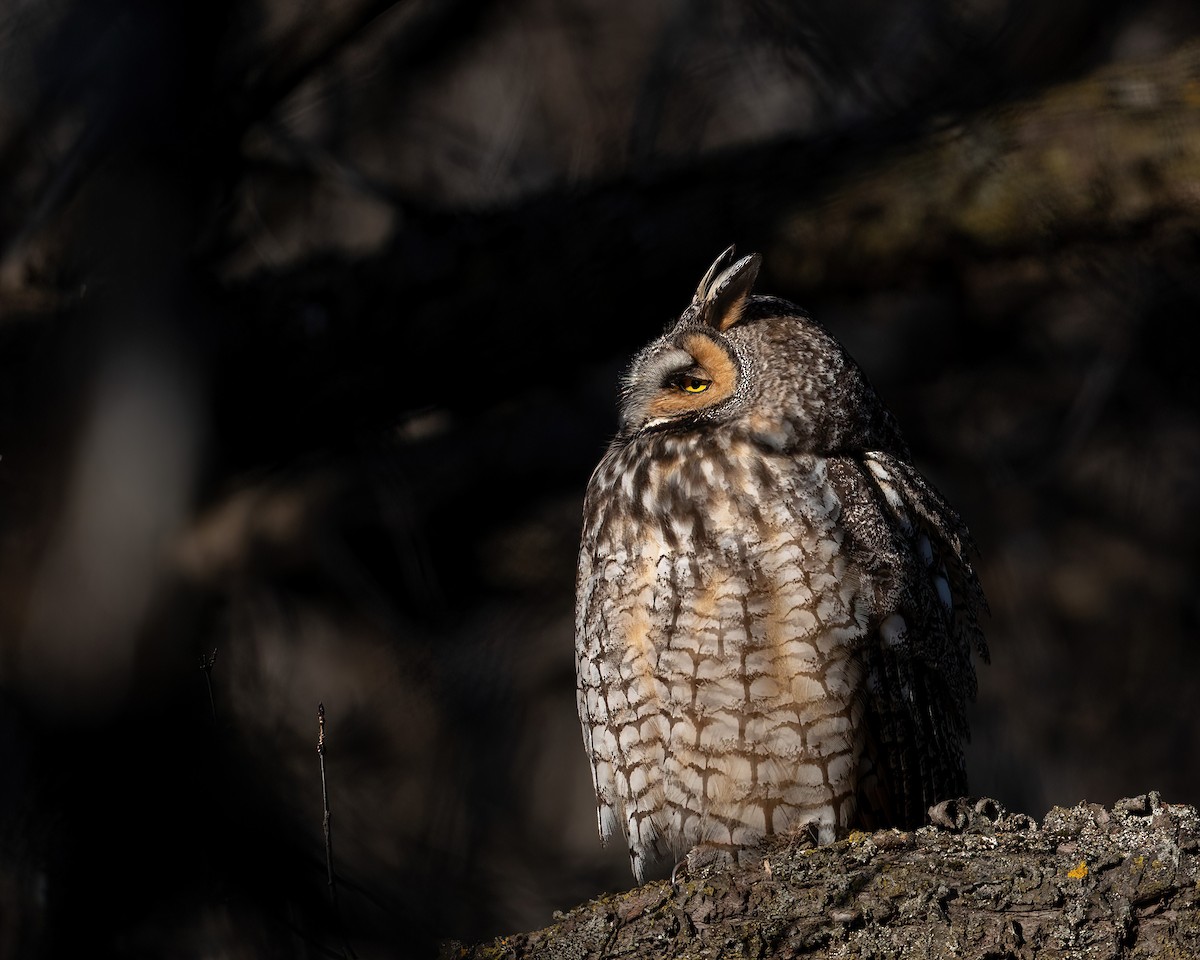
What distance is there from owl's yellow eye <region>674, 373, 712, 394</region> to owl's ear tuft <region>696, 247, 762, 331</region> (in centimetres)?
9

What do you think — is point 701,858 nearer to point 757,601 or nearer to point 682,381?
point 757,601

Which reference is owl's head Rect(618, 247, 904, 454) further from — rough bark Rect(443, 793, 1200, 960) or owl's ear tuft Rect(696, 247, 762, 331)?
rough bark Rect(443, 793, 1200, 960)

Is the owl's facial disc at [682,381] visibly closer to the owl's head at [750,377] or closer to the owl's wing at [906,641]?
the owl's head at [750,377]

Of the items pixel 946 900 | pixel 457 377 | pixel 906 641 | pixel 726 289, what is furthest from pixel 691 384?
pixel 457 377

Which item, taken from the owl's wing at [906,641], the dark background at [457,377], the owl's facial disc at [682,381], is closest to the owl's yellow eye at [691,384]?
the owl's facial disc at [682,381]

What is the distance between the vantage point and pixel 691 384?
5.96ft

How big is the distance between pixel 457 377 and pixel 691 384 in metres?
1.07

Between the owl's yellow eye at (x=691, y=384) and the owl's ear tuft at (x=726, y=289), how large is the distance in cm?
9

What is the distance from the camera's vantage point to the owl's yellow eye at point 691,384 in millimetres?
1807

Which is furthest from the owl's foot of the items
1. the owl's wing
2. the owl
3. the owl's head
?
the owl's head

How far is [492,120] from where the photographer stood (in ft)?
9.89

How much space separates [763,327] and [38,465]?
130cm

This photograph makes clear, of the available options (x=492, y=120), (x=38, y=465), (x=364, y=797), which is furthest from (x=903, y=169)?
(x=364, y=797)

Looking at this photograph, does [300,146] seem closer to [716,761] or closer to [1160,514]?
[716,761]
